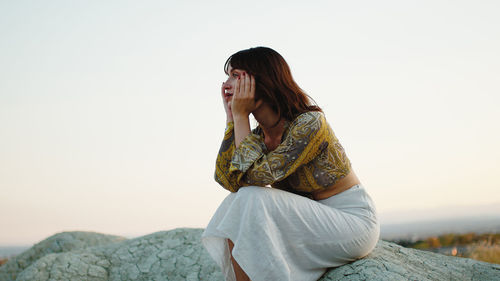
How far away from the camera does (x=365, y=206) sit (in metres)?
2.76

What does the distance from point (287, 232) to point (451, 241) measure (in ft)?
15.4

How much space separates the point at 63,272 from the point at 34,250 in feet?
6.37

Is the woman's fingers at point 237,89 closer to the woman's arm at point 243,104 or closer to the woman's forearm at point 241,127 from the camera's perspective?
the woman's arm at point 243,104

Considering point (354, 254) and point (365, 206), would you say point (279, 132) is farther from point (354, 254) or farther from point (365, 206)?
point (354, 254)

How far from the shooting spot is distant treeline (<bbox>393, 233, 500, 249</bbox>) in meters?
5.85

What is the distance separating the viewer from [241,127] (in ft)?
9.19

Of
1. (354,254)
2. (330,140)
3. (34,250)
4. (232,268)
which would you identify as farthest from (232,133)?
(34,250)

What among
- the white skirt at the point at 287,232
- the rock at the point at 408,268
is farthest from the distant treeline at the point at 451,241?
the white skirt at the point at 287,232

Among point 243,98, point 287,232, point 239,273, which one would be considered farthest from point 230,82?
point 239,273

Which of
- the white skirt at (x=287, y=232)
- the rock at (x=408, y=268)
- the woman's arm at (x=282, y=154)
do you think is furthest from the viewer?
the rock at (x=408, y=268)

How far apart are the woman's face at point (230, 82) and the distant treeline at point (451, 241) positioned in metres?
3.77

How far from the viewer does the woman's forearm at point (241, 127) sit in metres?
2.78

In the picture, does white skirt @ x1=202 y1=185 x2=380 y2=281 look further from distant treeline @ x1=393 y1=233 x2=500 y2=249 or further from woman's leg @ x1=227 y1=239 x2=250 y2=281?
distant treeline @ x1=393 y1=233 x2=500 y2=249

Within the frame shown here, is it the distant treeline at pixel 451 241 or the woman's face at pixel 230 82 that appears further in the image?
the distant treeline at pixel 451 241
